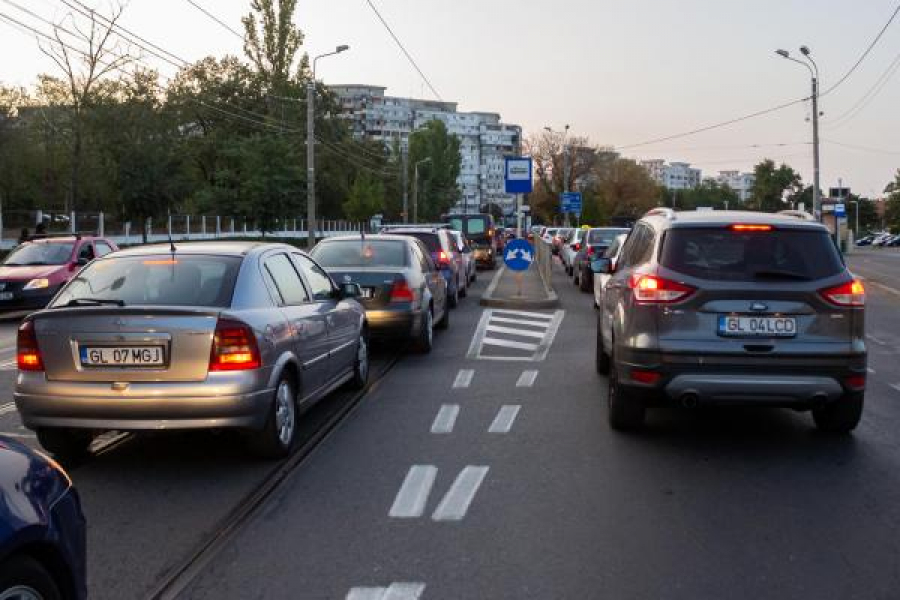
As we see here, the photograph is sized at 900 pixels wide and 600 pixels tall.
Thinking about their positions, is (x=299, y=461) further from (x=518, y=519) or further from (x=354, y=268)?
(x=354, y=268)

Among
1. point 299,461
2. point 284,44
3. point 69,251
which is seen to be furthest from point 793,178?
point 299,461

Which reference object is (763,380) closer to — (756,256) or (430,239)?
(756,256)

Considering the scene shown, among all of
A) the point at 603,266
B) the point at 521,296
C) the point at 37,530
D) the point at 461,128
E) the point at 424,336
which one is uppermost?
the point at 461,128

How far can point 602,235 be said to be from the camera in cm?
2352

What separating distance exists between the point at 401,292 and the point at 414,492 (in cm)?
570

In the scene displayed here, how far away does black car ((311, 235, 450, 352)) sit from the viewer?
36.2 feet

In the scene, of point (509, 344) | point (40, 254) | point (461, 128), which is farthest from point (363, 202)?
point (461, 128)

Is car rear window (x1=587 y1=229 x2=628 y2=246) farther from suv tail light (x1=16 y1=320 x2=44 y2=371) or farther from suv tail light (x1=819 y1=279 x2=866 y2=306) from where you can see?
suv tail light (x1=16 y1=320 x2=44 y2=371)

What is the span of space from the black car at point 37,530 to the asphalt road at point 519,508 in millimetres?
1032

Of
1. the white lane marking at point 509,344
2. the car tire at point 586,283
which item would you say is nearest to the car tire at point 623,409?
the white lane marking at point 509,344

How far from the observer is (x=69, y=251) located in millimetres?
18031

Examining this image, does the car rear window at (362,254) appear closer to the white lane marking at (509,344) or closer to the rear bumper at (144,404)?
the white lane marking at (509,344)

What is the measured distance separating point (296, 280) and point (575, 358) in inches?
197

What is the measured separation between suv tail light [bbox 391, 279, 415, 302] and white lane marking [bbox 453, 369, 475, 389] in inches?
47.2
